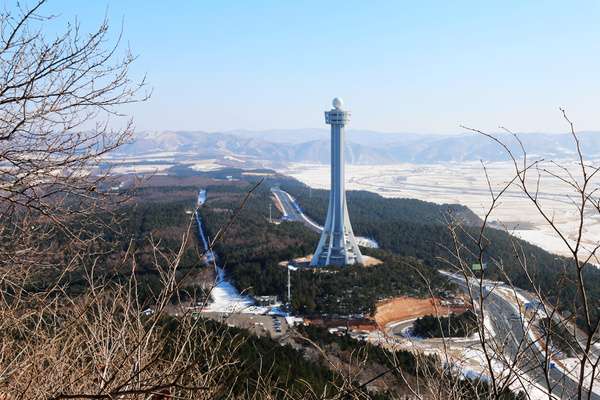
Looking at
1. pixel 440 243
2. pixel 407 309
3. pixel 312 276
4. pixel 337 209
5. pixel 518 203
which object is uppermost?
pixel 440 243

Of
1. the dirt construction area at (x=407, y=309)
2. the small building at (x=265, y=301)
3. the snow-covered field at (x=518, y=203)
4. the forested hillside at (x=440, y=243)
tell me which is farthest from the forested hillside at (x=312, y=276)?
the snow-covered field at (x=518, y=203)

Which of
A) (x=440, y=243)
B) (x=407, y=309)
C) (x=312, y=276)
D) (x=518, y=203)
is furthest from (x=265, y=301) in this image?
(x=518, y=203)

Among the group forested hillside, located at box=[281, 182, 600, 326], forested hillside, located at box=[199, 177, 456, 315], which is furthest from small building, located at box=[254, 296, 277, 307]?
forested hillside, located at box=[281, 182, 600, 326]

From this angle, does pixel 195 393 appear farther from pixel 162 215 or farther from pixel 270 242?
pixel 162 215

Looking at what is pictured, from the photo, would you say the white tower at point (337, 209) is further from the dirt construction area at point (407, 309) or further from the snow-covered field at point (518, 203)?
the snow-covered field at point (518, 203)

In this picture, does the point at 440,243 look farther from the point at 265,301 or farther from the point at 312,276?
the point at 312,276

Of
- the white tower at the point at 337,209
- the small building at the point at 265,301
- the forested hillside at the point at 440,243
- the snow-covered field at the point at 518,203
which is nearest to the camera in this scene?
the small building at the point at 265,301
